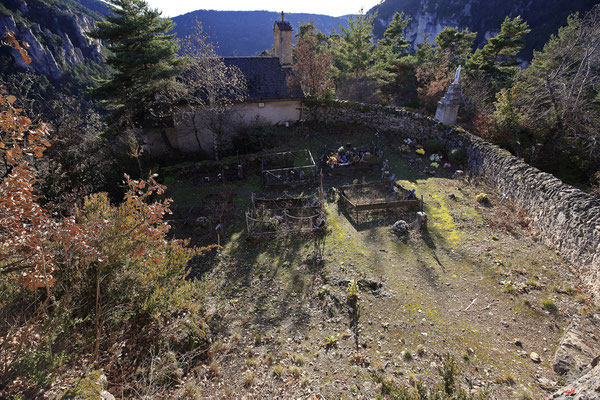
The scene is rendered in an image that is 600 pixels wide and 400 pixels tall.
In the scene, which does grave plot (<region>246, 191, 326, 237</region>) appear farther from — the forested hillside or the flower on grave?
the forested hillside

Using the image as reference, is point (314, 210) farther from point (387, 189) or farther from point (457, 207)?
point (457, 207)

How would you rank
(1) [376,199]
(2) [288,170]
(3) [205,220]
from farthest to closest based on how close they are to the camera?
(2) [288,170] < (1) [376,199] < (3) [205,220]

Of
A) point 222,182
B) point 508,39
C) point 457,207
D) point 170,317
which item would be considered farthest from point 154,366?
point 508,39

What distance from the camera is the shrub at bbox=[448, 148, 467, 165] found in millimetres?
14578

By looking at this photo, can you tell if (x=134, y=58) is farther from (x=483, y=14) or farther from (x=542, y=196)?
(x=483, y=14)

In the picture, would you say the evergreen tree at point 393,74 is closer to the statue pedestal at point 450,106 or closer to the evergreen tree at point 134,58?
the statue pedestal at point 450,106

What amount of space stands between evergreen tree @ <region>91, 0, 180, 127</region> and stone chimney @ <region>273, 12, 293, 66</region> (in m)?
7.39

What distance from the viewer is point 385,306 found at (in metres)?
7.35

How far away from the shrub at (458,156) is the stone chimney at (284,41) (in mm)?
12606

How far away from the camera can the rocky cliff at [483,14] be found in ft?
191

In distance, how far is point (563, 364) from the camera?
5.47m

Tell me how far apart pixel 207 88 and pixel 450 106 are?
1367cm

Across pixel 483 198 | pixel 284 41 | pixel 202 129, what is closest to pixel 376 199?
pixel 483 198

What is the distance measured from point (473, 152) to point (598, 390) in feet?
40.8
